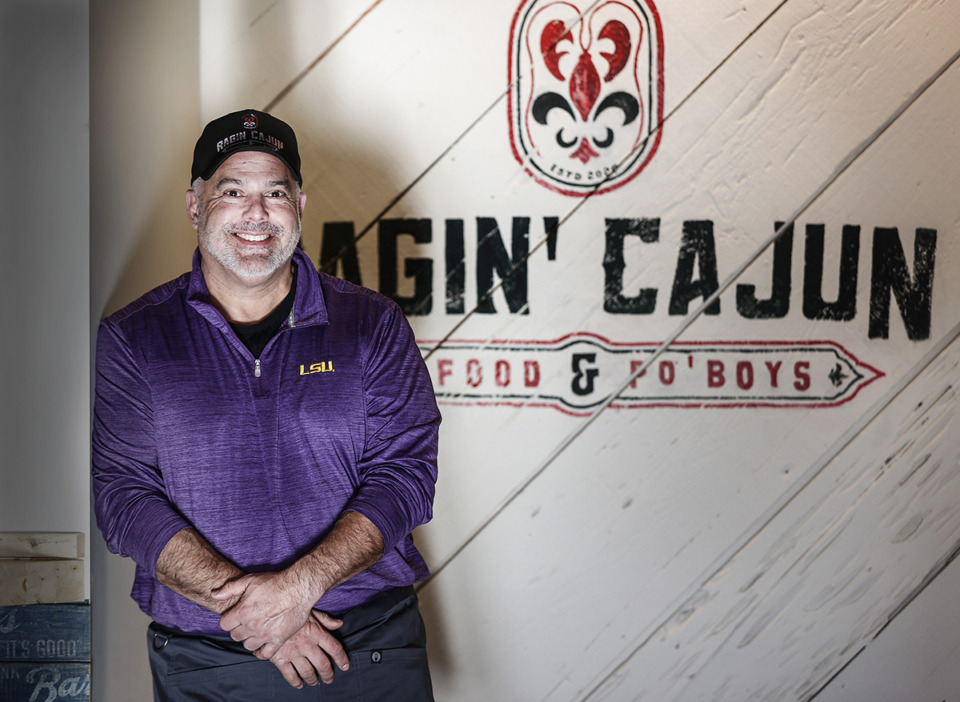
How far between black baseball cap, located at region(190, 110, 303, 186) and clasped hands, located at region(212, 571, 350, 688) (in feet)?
2.16

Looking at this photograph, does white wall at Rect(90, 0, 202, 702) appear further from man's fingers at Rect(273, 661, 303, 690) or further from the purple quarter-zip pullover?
man's fingers at Rect(273, 661, 303, 690)

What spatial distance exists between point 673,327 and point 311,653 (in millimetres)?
1020

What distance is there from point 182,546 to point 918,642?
5.27 feet

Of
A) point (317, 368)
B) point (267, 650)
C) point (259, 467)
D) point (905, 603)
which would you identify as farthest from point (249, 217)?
point (905, 603)

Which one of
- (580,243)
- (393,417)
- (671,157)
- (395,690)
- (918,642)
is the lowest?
(918,642)

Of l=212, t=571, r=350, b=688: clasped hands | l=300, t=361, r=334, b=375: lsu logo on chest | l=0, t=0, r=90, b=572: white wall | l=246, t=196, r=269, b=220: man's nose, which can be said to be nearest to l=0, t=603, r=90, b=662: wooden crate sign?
l=0, t=0, r=90, b=572: white wall

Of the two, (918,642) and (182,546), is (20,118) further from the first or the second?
(918,642)

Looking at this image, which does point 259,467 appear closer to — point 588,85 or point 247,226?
point 247,226

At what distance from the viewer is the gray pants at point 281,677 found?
1.29 meters

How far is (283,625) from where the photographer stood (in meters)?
1.23

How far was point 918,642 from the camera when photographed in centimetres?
189

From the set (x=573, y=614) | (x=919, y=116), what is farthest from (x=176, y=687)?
(x=919, y=116)

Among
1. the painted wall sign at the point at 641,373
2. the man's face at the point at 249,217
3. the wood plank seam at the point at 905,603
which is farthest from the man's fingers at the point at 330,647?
the wood plank seam at the point at 905,603

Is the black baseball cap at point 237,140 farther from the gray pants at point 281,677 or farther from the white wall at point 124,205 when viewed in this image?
the gray pants at point 281,677
